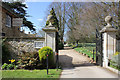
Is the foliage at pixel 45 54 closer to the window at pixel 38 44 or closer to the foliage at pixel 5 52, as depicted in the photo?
the window at pixel 38 44

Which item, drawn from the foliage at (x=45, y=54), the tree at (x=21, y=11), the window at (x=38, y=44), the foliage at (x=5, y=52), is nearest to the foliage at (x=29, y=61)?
the foliage at (x=45, y=54)

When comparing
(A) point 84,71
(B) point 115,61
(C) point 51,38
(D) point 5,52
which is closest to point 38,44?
(C) point 51,38

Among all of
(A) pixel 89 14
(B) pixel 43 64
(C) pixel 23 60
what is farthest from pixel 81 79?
(A) pixel 89 14

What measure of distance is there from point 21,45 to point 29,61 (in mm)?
1626

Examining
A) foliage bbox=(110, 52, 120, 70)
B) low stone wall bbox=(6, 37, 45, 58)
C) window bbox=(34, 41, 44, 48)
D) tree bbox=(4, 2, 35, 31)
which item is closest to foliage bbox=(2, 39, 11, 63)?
low stone wall bbox=(6, 37, 45, 58)

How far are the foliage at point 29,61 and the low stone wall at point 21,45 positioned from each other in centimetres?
→ 52

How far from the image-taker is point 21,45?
305 inches

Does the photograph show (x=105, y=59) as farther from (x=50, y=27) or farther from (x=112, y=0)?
(x=112, y=0)

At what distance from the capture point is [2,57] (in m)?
7.55

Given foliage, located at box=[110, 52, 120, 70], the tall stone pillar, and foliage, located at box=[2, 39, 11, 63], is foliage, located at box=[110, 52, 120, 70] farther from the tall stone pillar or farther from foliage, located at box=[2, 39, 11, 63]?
foliage, located at box=[2, 39, 11, 63]

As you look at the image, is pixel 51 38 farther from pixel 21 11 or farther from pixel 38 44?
pixel 21 11

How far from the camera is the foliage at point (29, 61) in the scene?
6.67 metres

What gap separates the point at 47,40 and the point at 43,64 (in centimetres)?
156

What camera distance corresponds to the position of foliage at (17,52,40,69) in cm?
667
